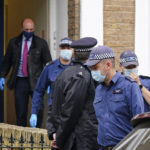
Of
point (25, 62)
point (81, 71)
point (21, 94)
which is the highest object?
point (81, 71)

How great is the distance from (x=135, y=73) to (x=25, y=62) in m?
3.57

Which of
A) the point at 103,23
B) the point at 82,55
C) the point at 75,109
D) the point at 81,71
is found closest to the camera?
the point at 75,109

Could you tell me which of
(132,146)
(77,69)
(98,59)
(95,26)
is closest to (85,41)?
(77,69)

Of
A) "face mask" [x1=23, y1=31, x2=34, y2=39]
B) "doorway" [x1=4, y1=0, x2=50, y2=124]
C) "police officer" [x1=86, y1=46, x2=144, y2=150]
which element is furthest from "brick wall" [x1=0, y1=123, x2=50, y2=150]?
"police officer" [x1=86, y1=46, x2=144, y2=150]

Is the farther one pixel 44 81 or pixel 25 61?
pixel 25 61

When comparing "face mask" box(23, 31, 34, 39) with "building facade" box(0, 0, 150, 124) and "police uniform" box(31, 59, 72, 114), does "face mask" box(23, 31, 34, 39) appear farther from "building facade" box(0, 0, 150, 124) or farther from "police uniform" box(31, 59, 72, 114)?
"police uniform" box(31, 59, 72, 114)

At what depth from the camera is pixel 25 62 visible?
10.2 m

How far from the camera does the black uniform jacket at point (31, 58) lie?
10125 mm

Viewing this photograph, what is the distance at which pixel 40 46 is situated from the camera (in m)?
10.2

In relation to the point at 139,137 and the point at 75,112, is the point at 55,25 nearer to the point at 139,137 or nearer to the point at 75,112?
the point at 75,112

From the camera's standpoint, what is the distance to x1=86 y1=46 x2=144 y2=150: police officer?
5.55m

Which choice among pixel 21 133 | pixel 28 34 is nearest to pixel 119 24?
pixel 28 34

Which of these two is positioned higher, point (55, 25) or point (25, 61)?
point (55, 25)

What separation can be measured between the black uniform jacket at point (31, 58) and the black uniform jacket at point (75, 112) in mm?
3724
